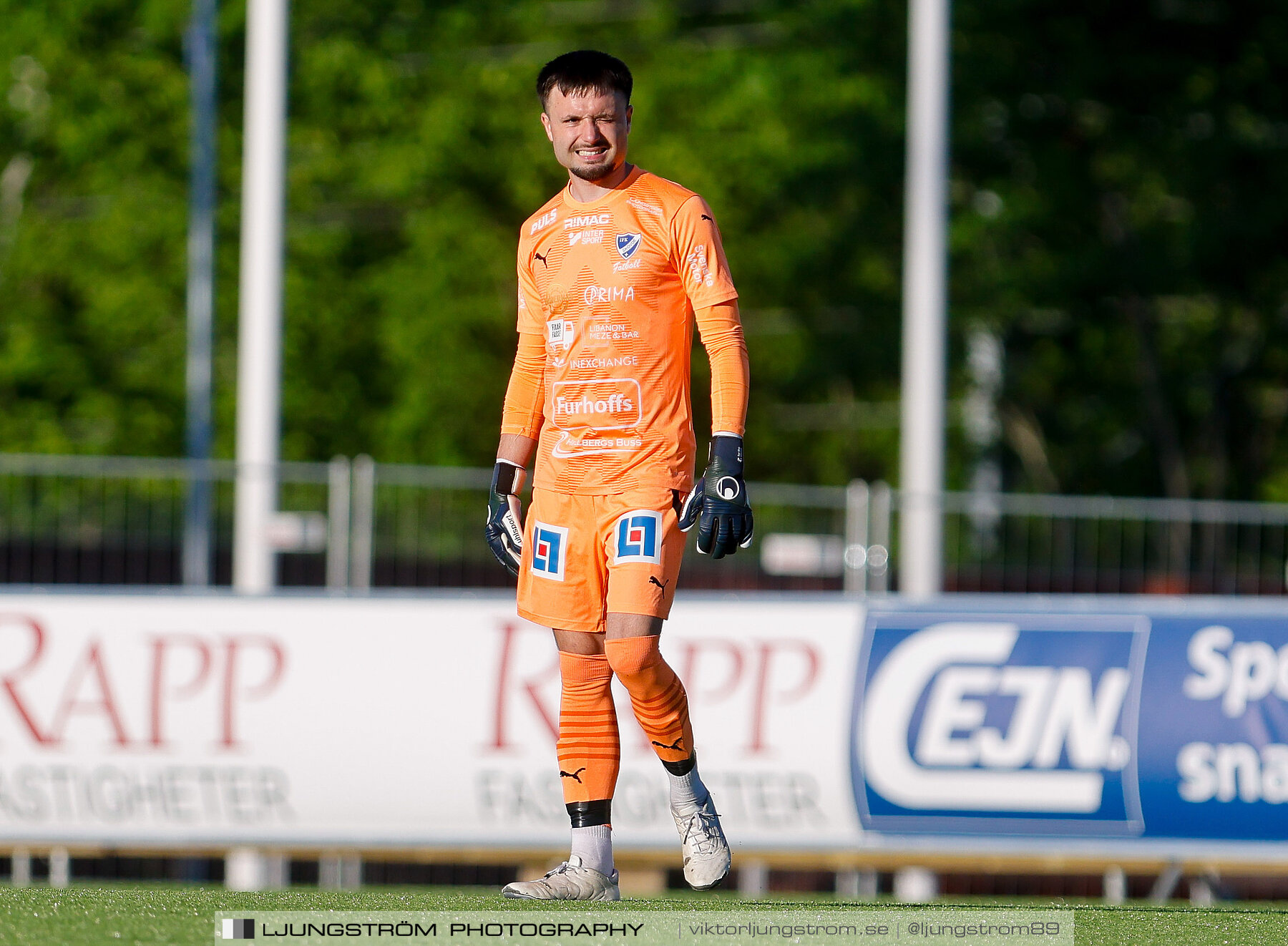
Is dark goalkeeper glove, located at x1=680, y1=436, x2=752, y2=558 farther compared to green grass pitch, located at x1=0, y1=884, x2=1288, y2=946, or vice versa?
dark goalkeeper glove, located at x1=680, y1=436, x2=752, y2=558

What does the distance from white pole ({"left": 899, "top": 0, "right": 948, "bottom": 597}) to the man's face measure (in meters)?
7.14

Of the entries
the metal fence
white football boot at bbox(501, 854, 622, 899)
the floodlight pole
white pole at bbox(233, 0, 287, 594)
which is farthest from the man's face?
the floodlight pole

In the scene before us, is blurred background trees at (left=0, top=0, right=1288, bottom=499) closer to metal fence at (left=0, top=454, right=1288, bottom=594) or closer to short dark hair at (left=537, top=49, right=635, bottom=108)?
metal fence at (left=0, top=454, right=1288, bottom=594)

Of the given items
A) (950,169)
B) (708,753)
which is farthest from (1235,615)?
(950,169)

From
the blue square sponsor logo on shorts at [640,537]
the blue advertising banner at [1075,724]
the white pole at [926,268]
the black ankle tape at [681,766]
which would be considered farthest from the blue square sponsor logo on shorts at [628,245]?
the white pole at [926,268]

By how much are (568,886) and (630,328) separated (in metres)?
1.65

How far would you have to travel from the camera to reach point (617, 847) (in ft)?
31.5

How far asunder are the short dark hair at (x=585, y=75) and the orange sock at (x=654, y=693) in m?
1.58

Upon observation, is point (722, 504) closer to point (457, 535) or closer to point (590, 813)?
point (590, 813)

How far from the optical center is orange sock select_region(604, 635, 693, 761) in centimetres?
623

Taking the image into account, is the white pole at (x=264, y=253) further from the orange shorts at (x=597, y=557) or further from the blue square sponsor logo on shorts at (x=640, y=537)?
the blue square sponsor logo on shorts at (x=640, y=537)

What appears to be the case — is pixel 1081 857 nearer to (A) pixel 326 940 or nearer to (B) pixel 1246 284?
(A) pixel 326 940

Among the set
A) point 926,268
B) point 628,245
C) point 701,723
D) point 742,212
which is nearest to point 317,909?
point 628,245

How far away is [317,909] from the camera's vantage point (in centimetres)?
619
